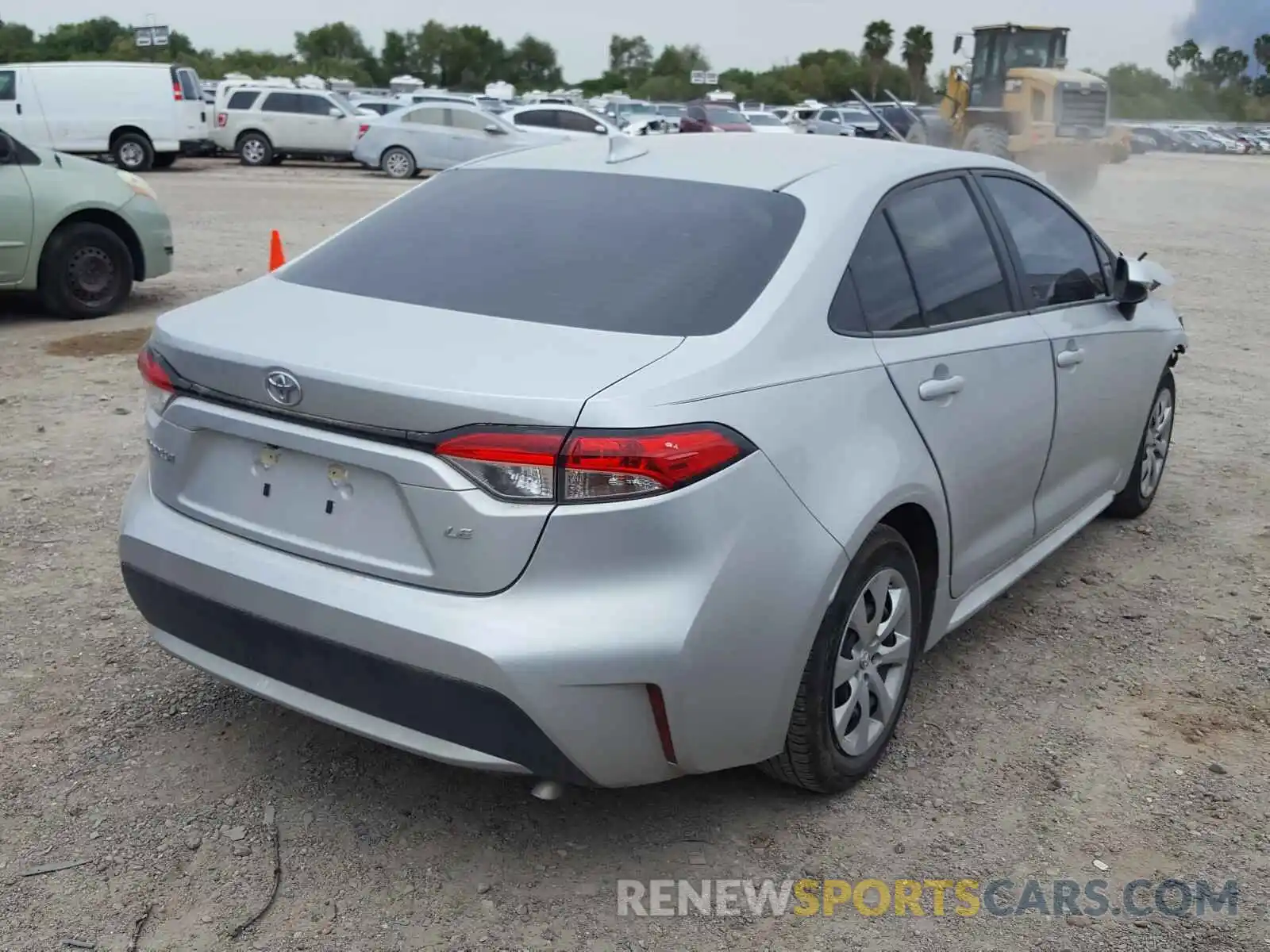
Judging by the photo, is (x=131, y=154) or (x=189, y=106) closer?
(x=131, y=154)

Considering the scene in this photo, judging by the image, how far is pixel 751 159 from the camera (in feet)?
12.2

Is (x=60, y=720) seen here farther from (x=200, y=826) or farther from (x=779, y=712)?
(x=779, y=712)

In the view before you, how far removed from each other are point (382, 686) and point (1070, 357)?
103 inches

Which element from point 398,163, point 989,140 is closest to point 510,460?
point 398,163

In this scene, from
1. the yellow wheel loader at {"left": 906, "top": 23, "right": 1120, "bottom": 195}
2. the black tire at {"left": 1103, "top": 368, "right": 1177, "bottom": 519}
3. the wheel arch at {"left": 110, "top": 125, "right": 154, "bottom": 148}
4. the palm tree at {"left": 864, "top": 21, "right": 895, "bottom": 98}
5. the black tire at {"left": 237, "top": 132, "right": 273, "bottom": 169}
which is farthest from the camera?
the palm tree at {"left": 864, "top": 21, "right": 895, "bottom": 98}

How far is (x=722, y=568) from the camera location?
2.72m

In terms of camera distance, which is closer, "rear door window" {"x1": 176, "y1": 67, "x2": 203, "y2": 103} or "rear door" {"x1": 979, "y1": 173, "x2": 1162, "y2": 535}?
"rear door" {"x1": 979, "y1": 173, "x2": 1162, "y2": 535}

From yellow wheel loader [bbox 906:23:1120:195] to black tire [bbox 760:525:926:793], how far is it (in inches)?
930

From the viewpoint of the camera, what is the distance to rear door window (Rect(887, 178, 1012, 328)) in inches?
142

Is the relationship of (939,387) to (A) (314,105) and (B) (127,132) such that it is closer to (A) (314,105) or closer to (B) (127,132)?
(B) (127,132)

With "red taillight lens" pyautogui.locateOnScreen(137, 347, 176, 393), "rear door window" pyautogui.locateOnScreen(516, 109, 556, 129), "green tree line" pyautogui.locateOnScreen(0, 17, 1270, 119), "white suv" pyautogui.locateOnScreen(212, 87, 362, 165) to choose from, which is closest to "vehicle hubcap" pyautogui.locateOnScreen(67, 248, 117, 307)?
"red taillight lens" pyautogui.locateOnScreen(137, 347, 176, 393)

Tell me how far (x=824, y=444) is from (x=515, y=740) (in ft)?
3.22

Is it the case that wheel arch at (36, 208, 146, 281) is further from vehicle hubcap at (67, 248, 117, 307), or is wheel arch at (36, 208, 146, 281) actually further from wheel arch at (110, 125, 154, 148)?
wheel arch at (110, 125, 154, 148)

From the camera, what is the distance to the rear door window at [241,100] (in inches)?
1080
